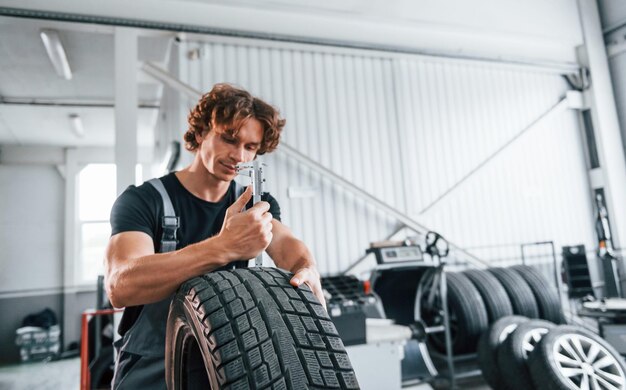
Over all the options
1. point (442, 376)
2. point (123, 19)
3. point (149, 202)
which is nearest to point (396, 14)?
point (123, 19)

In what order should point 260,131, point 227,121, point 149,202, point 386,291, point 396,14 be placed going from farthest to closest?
point 396,14 → point 386,291 → point 260,131 → point 227,121 → point 149,202

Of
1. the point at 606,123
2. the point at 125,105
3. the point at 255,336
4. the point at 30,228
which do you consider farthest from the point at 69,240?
the point at 606,123

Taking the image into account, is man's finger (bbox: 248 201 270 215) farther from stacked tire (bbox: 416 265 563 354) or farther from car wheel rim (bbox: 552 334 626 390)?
stacked tire (bbox: 416 265 563 354)

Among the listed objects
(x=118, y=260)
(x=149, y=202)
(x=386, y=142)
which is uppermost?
(x=386, y=142)

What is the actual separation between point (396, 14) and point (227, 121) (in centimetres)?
368

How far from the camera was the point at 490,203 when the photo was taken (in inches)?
192

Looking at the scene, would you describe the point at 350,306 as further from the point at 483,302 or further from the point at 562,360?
the point at 483,302

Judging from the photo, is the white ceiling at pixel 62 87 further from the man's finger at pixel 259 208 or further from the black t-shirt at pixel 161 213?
the man's finger at pixel 259 208

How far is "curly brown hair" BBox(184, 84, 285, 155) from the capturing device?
137 centimetres

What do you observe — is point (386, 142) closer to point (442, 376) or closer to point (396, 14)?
point (396, 14)

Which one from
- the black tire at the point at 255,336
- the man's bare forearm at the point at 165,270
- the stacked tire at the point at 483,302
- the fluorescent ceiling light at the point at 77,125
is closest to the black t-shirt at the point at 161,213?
the man's bare forearm at the point at 165,270

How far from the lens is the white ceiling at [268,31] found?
3.81 metres

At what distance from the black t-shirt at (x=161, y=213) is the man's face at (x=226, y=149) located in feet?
0.33

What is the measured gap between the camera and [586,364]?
2.72 metres
